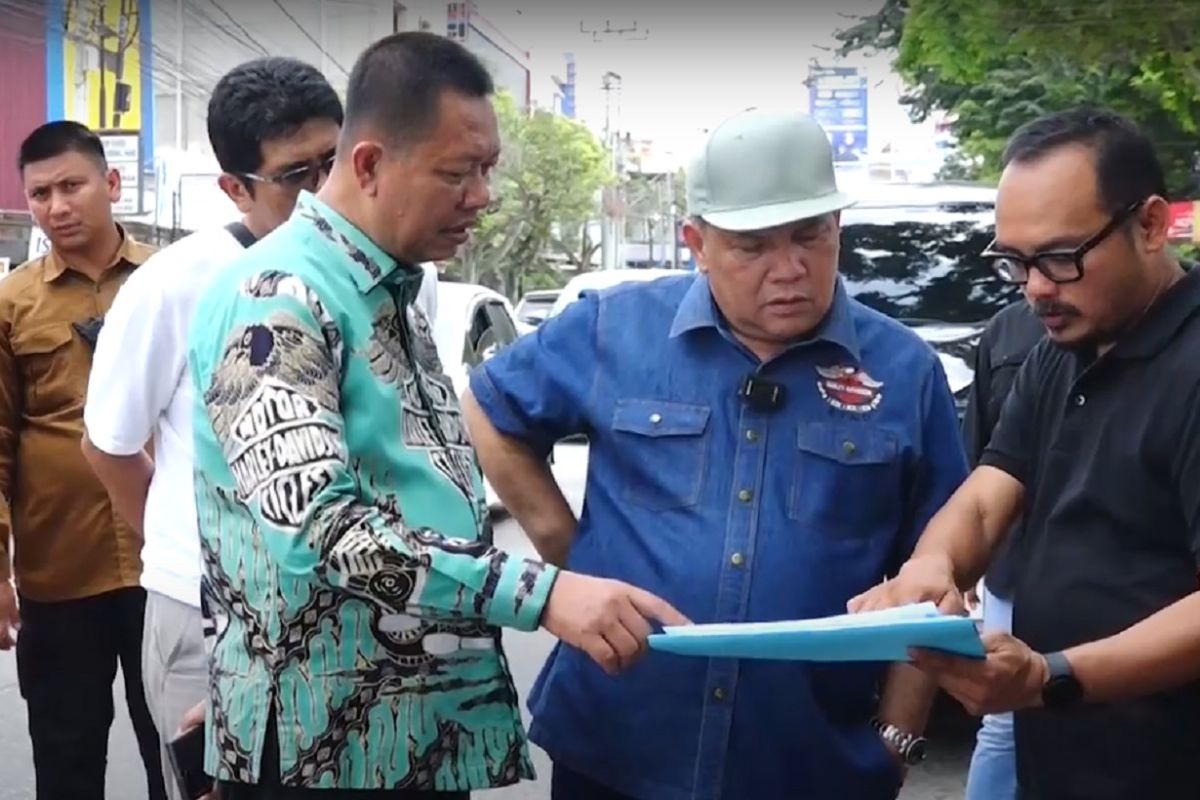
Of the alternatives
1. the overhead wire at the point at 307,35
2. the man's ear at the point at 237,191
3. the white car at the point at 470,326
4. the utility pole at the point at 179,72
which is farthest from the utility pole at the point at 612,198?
the man's ear at the point at 237,191

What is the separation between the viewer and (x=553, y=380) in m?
2.38

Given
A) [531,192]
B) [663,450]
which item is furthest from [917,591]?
[531,192]

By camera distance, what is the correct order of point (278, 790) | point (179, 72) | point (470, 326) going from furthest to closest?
1. point (179, 72)
2. point (470, 326)
3. point (278, 790)

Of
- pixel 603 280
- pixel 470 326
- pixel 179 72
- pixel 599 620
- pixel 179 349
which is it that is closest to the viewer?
pixel 599 620

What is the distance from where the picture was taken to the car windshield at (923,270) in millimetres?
6953

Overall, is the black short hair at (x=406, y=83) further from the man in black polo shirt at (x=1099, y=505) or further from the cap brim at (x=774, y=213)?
the man in black polo shirt at (x=1099, y=505)

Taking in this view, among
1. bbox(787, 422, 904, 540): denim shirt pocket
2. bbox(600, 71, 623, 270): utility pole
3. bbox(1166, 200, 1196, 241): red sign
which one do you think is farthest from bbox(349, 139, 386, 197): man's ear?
bbox(600, 71, 623, 270): utility pole

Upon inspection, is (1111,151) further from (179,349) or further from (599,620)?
(179,349)

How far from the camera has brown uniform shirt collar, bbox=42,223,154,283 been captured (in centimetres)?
367

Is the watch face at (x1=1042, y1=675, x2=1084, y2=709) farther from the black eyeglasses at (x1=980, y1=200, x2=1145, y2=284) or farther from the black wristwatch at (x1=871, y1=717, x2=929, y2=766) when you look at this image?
the black eyeglasses at (x1=980, y1=200, x2=1145, y2=284)

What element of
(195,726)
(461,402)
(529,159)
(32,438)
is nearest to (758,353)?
(461,402)

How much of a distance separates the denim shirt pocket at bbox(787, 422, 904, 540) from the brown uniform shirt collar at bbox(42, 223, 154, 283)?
7.21 ft

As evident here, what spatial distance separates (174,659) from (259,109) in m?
1.12

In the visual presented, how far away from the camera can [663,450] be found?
2271 millimetres
